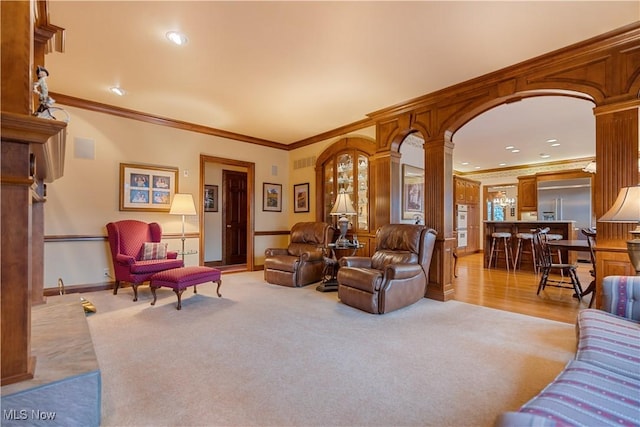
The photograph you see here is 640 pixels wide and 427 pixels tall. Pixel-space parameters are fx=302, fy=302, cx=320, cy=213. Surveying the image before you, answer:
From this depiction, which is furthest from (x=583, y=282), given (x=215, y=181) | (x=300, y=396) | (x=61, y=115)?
(x=61, y=115)

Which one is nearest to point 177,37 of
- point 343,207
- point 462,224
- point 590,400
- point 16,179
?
point 16,179

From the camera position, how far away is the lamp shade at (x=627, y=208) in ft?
7.58

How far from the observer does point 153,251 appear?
4.39 m

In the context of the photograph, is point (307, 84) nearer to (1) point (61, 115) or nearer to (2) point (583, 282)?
(1) point (61, 115)

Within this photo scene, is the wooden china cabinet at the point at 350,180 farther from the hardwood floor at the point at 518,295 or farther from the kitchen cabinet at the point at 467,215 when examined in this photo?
the kitchen cabinet at the point at 467,215

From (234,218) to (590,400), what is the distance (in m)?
7.05

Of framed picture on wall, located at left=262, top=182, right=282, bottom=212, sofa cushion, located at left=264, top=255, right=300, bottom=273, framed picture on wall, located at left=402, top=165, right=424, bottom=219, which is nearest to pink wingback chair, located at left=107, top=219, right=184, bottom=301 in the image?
sofa cushion, located at left=264, top=255, right=300, bottom=273

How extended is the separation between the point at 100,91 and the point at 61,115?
2.52 feet

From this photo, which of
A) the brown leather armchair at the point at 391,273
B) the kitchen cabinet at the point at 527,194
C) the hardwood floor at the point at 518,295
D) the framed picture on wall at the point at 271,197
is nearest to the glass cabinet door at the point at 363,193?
the brown leather armchair at the point at 391,273

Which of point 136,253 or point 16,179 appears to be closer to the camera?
point 16,179

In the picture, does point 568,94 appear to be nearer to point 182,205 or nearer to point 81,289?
point 182,205

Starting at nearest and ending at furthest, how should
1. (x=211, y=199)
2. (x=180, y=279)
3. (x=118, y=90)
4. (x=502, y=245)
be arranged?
(x=180, y=279), (x=118, y=90), (x=502, y=245), (x=211, y=199)

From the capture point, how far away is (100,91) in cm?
408

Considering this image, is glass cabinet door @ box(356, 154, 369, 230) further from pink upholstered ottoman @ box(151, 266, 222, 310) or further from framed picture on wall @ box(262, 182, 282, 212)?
pink upholstered ottoman @ box(151, 266, 222, 310)
